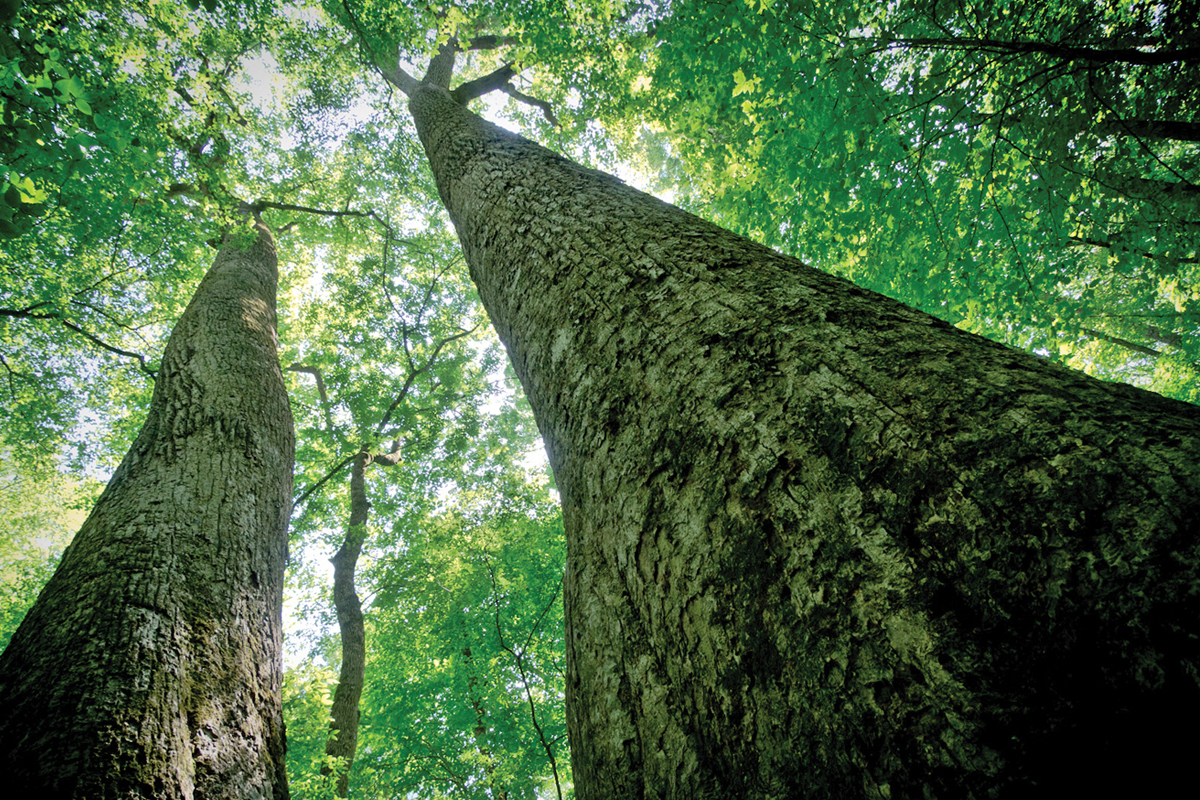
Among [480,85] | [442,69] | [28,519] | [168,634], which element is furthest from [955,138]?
[28,519]

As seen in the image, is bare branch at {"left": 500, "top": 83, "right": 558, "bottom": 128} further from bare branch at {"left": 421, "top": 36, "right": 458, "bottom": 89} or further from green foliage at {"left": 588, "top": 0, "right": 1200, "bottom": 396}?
green foliage at {"left": 588, "top": 0, "right": 1200, "bottom": 396}

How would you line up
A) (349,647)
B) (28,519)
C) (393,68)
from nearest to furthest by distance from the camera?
(393,68), (349,647), (28,519)

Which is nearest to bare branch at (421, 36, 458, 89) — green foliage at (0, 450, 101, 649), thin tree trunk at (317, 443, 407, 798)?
thin tree trunk at (317, 443, 407, 798)

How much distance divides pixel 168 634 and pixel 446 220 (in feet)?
39.4

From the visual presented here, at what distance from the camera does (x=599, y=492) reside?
1.19m

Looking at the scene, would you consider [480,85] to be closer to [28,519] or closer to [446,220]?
[446,220]

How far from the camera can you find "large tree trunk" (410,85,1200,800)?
504 mm

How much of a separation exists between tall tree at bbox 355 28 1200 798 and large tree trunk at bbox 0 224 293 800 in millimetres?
1432

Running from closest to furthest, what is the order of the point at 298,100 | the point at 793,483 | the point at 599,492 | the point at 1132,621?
1. the point at 1132,621
2. the point at 793,483
3. the point at 599,492
4. the point at 298,100

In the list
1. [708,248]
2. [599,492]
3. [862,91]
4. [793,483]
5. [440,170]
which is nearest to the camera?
[793,483]

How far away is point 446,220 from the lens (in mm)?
12031

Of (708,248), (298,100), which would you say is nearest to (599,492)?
(708,248)

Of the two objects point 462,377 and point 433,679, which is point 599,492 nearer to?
point 433,679

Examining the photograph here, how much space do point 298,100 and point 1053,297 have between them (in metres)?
13.6
